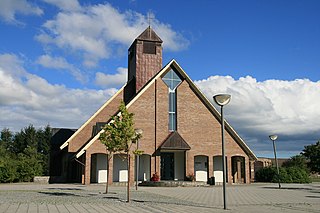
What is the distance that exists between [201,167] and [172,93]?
300 inches

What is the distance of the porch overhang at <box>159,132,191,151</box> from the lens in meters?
32.2

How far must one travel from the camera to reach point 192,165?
A: 110 feet

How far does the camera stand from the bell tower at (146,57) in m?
38.9

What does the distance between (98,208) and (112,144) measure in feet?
19.7

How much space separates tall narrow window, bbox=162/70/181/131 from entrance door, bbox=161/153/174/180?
277 cm

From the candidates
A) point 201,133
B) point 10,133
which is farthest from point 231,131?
point 10,133

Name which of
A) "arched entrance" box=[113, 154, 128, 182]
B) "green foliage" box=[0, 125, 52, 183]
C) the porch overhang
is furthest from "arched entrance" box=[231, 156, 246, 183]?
"green foliage" box=[0, 125, 52, 183]

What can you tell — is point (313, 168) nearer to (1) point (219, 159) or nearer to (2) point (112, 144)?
(1) point (219, 159)

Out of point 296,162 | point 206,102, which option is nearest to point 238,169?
point 206,102

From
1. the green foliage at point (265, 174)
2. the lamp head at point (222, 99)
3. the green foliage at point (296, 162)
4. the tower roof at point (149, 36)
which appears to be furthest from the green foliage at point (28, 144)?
the lamp head at point (222, 99)

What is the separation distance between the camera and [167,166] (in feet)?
113

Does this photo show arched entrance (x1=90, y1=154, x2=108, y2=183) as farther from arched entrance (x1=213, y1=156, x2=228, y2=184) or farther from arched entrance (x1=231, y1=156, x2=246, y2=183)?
arched entrance (x1=231, y1=156, x2=246, y2=183)

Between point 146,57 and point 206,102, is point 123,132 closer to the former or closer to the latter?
point 206,102

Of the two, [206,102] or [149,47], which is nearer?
[206,102]
